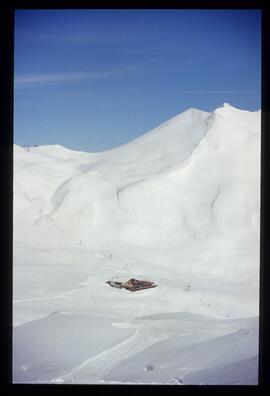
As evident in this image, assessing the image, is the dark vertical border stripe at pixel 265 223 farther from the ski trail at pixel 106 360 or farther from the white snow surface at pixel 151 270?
the ski trail at pixel 106 360

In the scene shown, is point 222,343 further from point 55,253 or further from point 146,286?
point 55,253

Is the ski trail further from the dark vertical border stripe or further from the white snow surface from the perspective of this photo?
the dark vertical border stripe

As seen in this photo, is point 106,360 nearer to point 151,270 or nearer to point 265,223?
point 151,270

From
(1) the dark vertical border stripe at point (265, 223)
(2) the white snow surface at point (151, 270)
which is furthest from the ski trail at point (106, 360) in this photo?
(1) the dark vertical border stripe at point (265, 223)

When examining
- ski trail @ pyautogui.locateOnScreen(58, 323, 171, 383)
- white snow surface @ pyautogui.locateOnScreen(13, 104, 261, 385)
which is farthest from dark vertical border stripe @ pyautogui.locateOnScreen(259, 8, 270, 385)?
ski trail @ pyautogui.locateOnScreen(58, 323, 171, 383)

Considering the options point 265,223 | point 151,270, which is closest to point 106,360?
point 151,270

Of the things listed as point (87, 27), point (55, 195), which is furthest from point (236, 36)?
point (55, 195)

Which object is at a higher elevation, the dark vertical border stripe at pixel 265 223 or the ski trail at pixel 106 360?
the dark vertical border stripe at pixel 265 223
